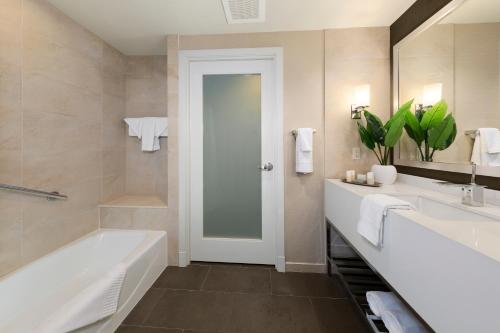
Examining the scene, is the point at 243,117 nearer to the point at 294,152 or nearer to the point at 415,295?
the point at 294,152

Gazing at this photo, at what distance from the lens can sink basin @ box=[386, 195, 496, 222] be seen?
110 cm

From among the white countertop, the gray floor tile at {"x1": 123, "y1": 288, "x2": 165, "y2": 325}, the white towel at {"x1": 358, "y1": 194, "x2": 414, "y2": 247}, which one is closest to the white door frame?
the gray floor tile at {"x1": 123, "y1": 288, "x2": 165, "y2": 325}

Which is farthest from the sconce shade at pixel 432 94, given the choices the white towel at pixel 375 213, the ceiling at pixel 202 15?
the white towel at pixel 375 213

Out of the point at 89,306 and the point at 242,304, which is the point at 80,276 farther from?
the point at 242,304

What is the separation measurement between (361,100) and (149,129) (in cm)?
223

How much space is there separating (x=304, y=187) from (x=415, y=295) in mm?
1314

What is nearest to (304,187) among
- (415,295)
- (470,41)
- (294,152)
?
(294,152)

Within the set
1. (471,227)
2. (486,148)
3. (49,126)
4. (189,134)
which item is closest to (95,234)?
(49,126)

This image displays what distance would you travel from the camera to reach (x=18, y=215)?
1.54 m

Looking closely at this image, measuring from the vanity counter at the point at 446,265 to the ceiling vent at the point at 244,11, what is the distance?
1.74m

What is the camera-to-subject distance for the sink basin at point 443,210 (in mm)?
1100

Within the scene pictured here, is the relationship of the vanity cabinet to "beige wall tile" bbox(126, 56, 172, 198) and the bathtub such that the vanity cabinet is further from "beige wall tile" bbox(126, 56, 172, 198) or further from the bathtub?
"beige wall tile" bbox(126, 56, 172, 198)

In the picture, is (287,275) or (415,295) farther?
(287,275)

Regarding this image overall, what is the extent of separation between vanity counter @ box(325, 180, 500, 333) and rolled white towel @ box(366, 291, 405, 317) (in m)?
0.20
